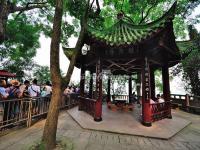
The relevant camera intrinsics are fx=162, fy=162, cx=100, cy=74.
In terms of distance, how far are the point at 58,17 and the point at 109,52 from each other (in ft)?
14.7

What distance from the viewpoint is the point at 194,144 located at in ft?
18.3

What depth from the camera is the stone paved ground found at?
4.98 m

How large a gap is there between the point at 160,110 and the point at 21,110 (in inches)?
281

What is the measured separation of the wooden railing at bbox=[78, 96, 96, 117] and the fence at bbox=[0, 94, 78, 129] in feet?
8.07

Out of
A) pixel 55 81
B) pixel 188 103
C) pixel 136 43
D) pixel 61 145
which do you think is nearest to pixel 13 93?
pixel 55 81

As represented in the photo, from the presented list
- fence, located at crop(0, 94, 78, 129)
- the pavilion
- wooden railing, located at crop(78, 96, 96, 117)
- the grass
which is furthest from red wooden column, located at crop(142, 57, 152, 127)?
fence, located at crop(0, 94, 78, 129)

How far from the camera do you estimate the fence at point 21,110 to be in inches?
229

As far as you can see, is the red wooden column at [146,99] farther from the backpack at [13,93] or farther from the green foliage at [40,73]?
the green foliage at [40,73]

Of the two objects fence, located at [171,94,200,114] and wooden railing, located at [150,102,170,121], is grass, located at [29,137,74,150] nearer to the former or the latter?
wooden railing, located at [150,102,170,121]

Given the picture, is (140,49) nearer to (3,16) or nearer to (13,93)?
(13,93)

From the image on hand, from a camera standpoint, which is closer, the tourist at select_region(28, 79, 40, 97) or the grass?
the grass

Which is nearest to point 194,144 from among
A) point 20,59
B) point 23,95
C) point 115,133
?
point 115,133

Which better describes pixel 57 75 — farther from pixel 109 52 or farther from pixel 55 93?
pixel 109 52

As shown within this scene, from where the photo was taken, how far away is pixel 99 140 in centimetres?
562
